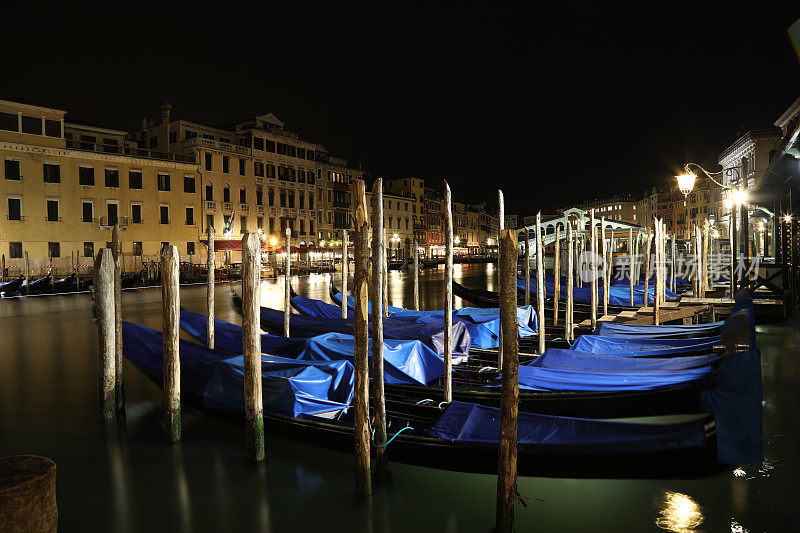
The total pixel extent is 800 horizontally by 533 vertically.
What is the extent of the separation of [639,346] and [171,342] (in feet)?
16.4

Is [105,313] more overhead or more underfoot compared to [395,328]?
more overhead

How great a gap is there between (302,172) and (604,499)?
33.5 meters

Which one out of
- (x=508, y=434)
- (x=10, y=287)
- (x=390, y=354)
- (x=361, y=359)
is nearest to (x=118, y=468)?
(x=361, y=359)

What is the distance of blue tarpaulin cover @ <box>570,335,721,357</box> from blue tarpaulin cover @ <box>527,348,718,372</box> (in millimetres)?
412

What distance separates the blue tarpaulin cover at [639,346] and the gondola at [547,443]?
189 centimetres

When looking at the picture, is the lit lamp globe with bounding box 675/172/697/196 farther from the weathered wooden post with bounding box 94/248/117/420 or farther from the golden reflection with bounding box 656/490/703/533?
the weathered wooden post with bounding box 94/248/117/420

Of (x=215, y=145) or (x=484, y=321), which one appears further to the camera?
(x=215, y=145)

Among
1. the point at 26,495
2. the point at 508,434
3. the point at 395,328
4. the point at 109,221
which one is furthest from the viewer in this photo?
the point at 109,221

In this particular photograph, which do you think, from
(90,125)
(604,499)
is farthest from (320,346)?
(90,125)

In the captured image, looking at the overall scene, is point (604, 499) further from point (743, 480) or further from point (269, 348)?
point (269, 348)

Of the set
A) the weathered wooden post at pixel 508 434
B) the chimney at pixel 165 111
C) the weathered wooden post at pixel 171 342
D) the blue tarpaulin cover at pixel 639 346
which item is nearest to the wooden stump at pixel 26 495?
the weathered wooden post at pixel 508 434

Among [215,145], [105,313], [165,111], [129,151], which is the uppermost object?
[165,111]

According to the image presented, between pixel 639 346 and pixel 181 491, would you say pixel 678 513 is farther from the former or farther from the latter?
pixel 181 491

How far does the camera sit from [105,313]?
525cm
